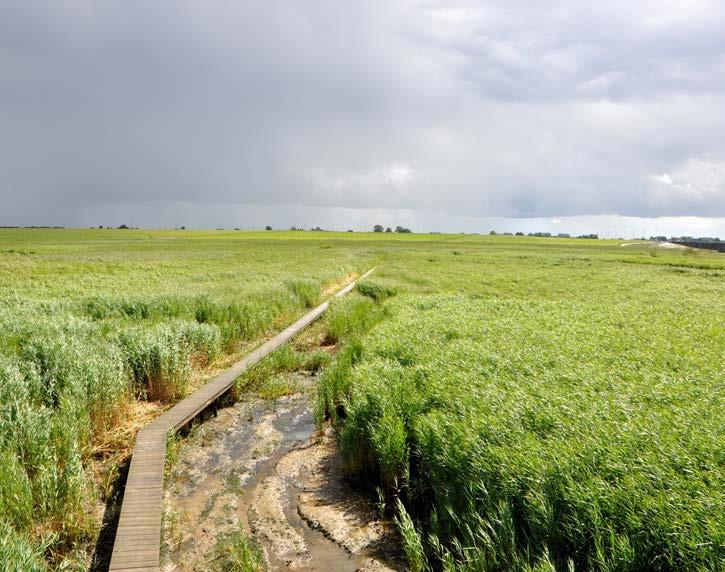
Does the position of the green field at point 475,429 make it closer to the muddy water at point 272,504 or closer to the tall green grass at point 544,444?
the tall green grass at point 544,444

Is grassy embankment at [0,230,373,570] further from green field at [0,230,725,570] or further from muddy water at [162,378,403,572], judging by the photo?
muddy water at [162,378,403,572]

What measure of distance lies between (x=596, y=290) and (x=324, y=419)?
66.7 ft

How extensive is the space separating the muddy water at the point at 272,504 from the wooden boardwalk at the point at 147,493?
405 millimetres

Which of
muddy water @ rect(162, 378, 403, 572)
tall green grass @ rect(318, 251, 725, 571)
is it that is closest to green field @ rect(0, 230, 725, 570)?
tall green grass @ rect(318, 251, 725, 571)

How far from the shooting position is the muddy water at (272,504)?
4.90 m

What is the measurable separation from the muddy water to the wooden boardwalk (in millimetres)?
405

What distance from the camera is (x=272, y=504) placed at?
5.83 m

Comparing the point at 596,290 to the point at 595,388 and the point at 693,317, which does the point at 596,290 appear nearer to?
the point at 693,317

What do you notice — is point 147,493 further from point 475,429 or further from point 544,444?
point 544,444

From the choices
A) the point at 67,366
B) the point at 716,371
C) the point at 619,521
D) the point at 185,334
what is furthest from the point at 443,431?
the point at 185,334

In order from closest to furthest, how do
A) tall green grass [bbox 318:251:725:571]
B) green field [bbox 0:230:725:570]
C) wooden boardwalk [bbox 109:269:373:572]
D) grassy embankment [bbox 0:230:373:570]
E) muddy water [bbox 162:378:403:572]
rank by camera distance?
tall green grass [bbox 318:251:725:571]
green field [bbox 0:230:725:570]
wooden boardwalk [bbox 109:269:373:572]
grassy embankment [bbox 0:230:373:570]
muddy water [bbox 162:378:403:572]

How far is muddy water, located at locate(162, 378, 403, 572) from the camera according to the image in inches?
193

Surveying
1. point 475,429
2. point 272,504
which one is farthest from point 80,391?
point 475,429

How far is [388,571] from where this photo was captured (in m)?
4.65
